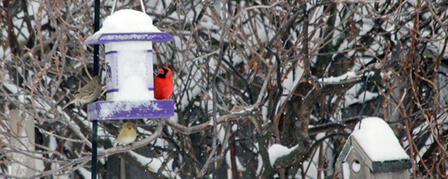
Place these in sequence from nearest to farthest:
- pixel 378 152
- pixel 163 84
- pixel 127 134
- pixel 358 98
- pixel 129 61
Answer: pixel 378 152 → pixel 129 61 → pixel 163 84 → pixel 127 134 → pixel 358 98

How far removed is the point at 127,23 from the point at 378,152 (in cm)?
146

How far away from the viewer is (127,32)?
10.9 ft

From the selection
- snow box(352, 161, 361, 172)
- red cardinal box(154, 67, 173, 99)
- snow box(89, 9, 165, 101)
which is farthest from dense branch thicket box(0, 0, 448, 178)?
snow box(352, 161, 361, 172)

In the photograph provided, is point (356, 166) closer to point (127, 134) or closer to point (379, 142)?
point (379, 142)

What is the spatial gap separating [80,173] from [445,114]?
3686mm

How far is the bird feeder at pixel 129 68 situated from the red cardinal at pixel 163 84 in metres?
0.06

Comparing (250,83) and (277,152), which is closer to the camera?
(277,152)

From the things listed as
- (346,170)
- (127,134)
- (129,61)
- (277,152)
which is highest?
(129,61)

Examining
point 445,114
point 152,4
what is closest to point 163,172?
point 152,4

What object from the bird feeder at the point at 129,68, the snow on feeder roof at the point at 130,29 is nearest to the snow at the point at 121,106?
the bird feeder at the point at 129,68

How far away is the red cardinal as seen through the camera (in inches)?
140

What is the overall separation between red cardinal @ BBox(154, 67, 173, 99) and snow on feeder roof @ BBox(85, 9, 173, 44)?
0.26m

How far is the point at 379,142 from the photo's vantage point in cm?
317

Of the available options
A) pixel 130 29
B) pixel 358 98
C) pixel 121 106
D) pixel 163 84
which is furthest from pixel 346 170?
pixel 358 98
